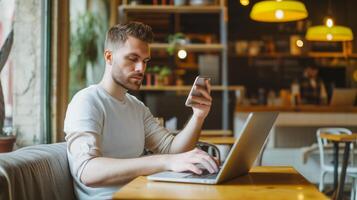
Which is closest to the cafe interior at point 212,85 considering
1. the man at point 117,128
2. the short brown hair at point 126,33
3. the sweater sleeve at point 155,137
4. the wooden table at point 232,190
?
the wooden table at point 232,190

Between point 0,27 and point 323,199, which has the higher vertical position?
point 0,27

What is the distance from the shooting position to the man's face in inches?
79.8

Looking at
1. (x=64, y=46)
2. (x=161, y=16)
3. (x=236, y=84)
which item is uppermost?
(x=161, y=16)

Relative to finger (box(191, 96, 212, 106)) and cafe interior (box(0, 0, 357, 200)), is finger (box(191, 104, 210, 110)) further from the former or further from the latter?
cafe interior (box(0, 0, 357, 200))

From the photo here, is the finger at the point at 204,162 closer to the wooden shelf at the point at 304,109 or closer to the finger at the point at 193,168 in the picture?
the finger at the point at 193,168

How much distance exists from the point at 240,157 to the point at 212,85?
4.77 metres

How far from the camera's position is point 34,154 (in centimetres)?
195

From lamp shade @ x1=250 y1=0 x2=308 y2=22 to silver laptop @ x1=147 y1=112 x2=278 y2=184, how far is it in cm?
364

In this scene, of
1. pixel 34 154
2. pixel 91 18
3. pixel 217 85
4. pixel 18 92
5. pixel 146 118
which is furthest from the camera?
pixel 217 85

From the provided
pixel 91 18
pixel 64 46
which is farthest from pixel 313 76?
pixel 64 46

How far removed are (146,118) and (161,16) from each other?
15.3ft

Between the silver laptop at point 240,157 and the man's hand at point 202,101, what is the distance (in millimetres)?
270

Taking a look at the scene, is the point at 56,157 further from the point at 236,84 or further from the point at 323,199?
the point at 236,84

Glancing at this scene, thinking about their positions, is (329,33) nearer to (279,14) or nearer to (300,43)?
(279,14)
